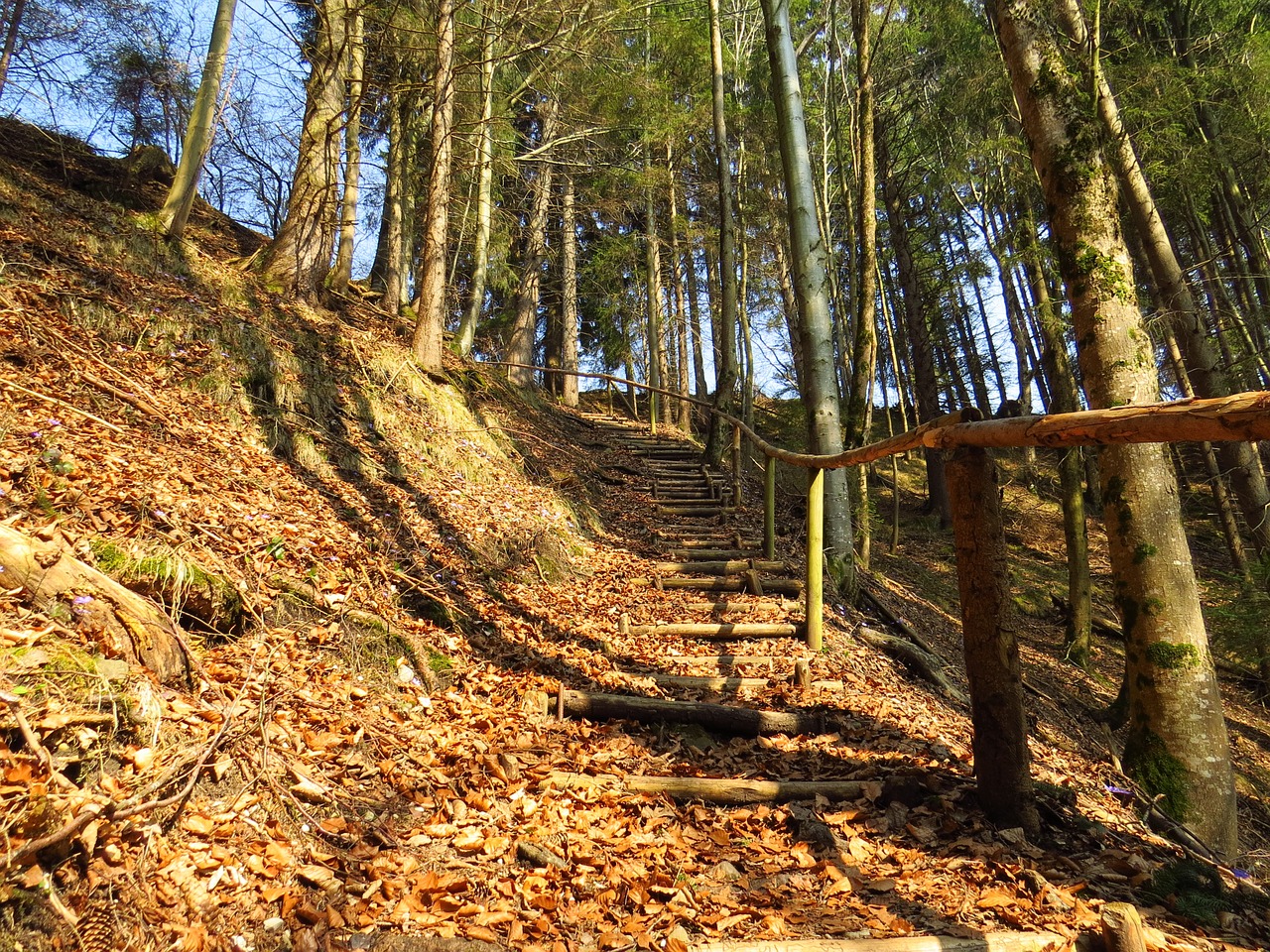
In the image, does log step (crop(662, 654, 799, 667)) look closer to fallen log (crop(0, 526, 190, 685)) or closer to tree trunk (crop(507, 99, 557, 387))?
fallen log (crop(0, 526, 190, 685))

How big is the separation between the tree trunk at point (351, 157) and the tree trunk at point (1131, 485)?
677 centimetres

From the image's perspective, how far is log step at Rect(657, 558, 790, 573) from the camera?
6949mm

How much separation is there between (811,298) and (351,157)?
6.73 meters

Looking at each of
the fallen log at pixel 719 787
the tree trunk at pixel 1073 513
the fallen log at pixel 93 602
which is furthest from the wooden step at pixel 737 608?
the tree trunk at pixel 1073 513

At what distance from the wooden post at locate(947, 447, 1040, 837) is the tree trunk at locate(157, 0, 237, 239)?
7545 mm

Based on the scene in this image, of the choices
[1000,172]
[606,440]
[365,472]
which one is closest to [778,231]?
[1000,172]

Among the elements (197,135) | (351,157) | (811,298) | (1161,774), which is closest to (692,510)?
(811,298)

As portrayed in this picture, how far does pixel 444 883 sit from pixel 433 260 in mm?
7829

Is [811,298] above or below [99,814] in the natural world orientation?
above

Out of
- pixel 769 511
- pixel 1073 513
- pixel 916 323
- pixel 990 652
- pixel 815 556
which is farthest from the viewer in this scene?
pixel 916 323

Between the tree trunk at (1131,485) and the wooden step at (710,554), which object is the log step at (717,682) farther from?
the wooden step at (710,554)

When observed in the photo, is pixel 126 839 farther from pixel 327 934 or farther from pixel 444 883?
pixel 444 883

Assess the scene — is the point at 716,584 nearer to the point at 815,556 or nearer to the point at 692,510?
the point at 815,556

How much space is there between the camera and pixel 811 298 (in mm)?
7148
